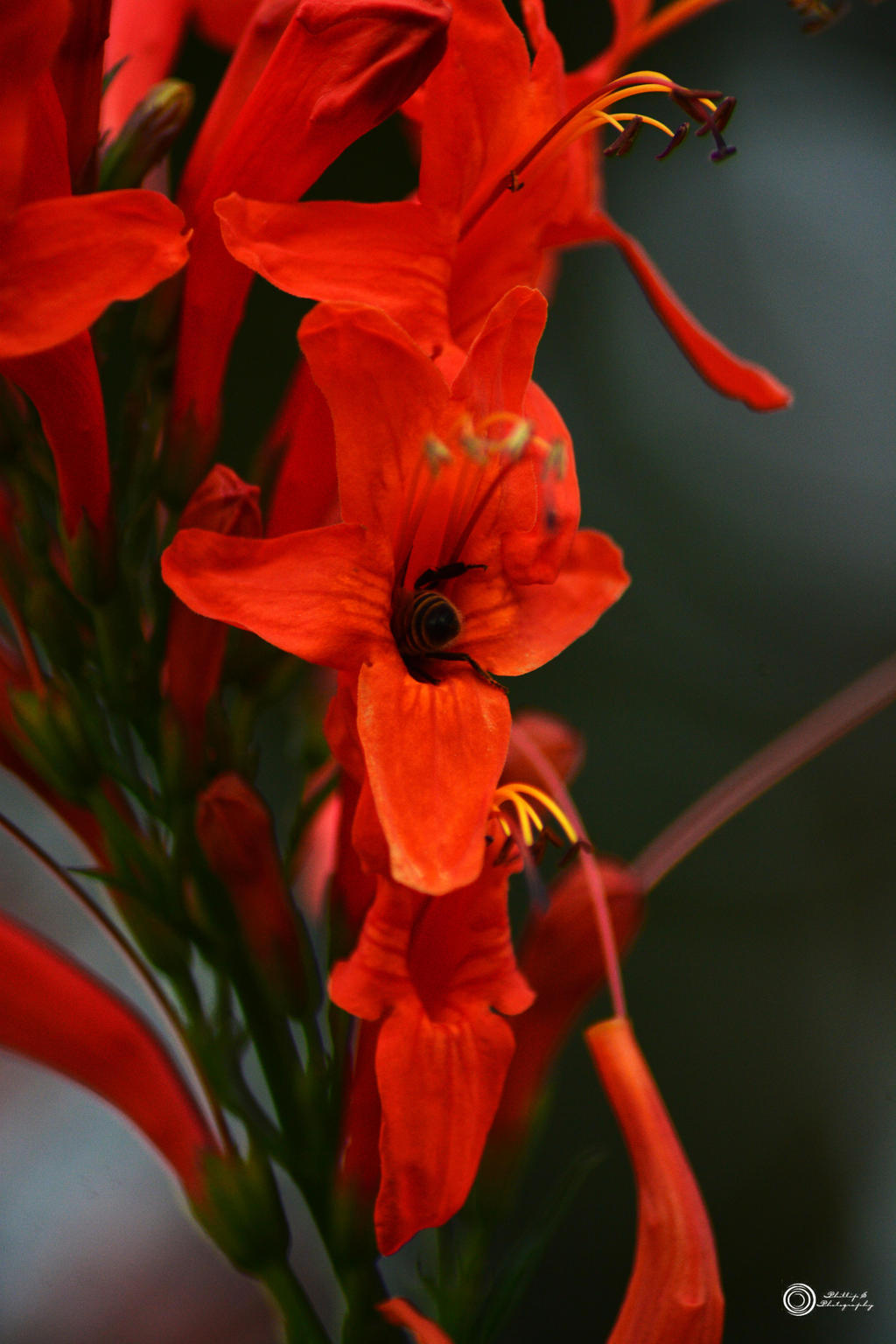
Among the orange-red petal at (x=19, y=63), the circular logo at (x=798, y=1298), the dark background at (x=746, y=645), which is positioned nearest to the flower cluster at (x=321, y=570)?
the orange-red petal at (x=19, y=63)

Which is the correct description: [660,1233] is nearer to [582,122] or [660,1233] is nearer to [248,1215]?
[248,1215]

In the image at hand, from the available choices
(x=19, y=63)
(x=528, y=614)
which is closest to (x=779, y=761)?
(x=528, y=614)

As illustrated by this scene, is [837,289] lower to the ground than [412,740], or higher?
lower

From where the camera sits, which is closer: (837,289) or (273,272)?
(273,272)

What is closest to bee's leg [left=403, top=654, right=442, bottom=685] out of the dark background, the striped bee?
the striped bee

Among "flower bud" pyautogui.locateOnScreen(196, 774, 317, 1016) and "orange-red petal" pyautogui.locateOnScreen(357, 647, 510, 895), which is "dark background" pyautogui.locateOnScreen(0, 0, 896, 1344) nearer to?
"flower bud" pyautogui.locateOnScreen(196, 774, 317, 1016)

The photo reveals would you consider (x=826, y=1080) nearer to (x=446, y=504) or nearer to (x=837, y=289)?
(x=837, y=289)

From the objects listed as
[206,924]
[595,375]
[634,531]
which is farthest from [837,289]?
[206,924]
